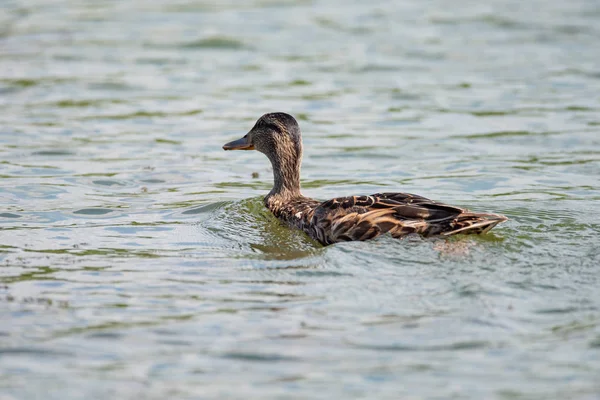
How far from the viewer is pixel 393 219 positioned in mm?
8914

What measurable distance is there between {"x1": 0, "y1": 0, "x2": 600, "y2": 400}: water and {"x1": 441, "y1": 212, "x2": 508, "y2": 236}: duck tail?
18 cm

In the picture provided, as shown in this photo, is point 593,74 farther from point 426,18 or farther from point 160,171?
point 160,171

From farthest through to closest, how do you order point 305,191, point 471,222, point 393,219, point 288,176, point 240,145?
1. point 305,191
2. point 240,145
3. point 288,176
4. point 393,219
5. point 471,222

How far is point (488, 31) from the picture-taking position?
20203mm

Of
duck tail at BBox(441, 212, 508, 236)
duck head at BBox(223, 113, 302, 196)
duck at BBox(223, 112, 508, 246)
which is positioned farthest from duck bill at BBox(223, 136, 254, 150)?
duck tail at BBox(441, 212, 508, 236)

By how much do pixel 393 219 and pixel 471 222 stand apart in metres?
0.67

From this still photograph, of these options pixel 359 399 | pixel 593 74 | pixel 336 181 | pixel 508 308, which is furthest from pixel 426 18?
pixel 359 399

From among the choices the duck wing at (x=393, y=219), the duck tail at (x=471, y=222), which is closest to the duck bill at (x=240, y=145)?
the duck wing at (x=393, y=219)

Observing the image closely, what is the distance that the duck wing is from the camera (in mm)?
8766

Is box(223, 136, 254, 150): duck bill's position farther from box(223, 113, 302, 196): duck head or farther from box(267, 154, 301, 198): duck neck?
box(267, 154, 301, 198): duck neck

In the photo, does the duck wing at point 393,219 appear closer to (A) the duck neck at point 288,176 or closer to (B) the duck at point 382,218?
(B) the duck at point 382,218

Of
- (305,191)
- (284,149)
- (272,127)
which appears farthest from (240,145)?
(305,191)

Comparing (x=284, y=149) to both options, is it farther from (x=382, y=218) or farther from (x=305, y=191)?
(x=382, y=218)

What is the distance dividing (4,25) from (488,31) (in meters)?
9.64
